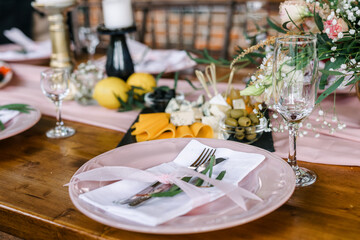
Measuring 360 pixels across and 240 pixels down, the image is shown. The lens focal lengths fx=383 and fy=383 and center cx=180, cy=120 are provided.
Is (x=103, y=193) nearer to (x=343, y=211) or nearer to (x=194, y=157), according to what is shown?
(x=194, y=157)

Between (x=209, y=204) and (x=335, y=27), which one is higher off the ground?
(x=335, y=27)

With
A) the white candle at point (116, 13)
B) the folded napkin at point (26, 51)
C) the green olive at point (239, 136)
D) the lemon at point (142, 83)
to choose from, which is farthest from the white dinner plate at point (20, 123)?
the folded napkin at point (26, 51)

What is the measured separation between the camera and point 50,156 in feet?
2.71

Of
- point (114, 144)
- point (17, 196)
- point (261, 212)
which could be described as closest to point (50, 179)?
point (17, 196)

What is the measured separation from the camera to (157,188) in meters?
0.59

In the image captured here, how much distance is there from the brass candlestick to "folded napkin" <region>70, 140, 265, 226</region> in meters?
0.80

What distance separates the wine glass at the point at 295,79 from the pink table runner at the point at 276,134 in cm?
11

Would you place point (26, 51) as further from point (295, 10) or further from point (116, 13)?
point (295, 10)

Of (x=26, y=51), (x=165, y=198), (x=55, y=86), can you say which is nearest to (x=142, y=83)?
(x=55, y=86)

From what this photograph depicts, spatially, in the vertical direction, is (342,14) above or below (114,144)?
above

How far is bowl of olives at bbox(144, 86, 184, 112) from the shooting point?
100 centimetres

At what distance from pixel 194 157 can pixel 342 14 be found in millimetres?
389

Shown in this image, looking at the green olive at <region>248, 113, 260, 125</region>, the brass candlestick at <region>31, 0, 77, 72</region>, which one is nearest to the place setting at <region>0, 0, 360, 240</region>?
the green olive at <region>248, 113, 260, 125</region>

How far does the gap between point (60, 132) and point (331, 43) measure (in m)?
0.65
